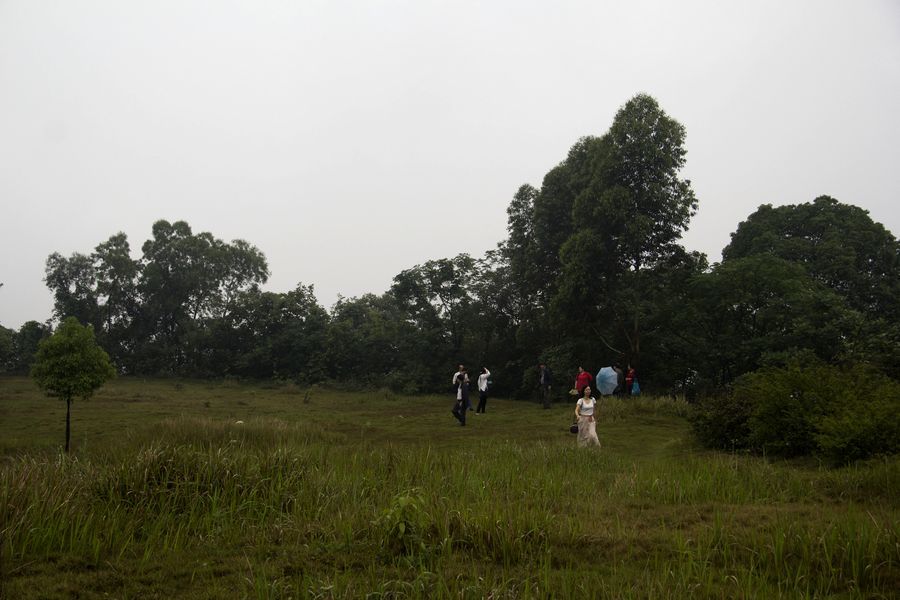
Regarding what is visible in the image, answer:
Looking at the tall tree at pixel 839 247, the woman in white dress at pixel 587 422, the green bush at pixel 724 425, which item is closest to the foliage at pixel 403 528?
the woman in white dress at pixel 587 422

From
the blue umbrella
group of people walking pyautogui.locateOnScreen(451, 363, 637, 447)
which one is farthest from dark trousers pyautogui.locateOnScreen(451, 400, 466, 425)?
the blue umbrella

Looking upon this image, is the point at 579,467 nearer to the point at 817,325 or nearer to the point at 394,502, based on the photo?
the point at 394,502

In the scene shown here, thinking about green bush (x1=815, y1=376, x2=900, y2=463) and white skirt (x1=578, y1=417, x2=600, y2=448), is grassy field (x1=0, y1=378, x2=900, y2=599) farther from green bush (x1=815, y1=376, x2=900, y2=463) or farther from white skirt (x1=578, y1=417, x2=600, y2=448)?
white skirt (x1=578, y1=417, x2=600, y2=448)

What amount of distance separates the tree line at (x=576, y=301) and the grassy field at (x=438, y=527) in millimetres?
10301

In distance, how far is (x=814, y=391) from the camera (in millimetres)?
10023

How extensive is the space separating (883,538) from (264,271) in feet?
168

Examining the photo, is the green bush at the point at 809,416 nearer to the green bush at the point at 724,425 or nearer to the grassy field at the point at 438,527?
the green bush at the point at 724,425

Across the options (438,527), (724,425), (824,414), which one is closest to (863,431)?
(824,414)

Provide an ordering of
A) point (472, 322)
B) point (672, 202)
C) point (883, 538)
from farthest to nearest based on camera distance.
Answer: point (472, 322), point (672, 202), point (883, 538)

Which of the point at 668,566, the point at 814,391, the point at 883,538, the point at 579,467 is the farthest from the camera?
the point at 814,391

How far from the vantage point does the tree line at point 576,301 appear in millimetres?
22031

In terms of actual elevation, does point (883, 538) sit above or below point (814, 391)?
below

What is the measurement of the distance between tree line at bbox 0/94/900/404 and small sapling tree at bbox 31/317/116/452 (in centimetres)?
1816

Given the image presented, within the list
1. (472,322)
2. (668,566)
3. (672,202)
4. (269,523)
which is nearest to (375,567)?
(269,523)
